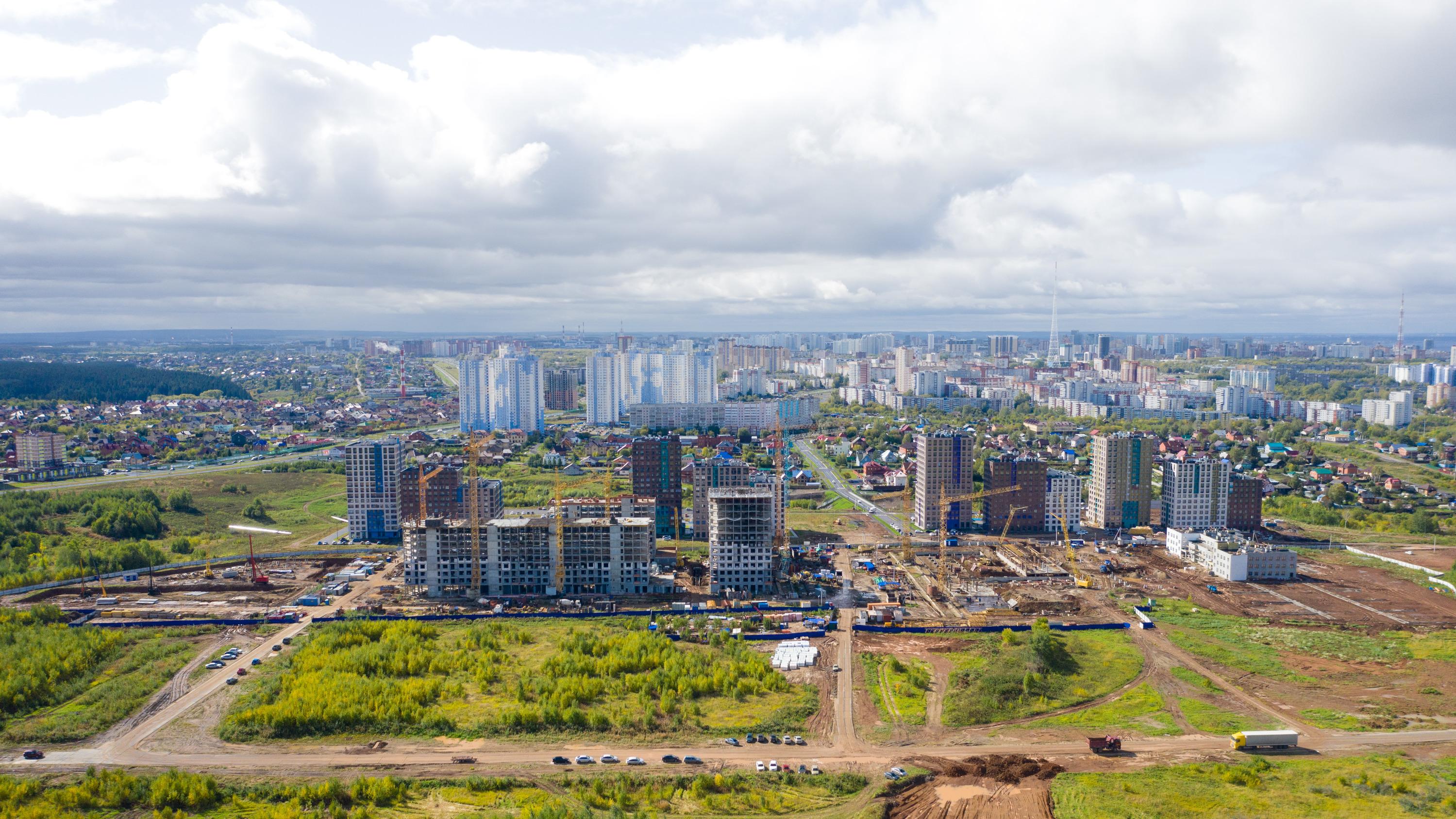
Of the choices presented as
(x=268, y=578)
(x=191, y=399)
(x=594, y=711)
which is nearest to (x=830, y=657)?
(x=594, y=711)

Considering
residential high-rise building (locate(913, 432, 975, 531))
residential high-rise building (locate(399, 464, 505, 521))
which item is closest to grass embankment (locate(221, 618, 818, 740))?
residential high-rise building (locate(399, 464, 505, 521))

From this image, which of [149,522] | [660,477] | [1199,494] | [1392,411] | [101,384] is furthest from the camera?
[101,384]

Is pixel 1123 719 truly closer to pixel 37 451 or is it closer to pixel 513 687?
pixel 513 687

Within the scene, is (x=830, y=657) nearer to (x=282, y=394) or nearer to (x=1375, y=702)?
(x=1375, y=702)

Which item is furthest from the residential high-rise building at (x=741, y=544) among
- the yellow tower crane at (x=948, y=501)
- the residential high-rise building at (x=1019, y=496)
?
the residential high-rise building at (x=1019, y=496)

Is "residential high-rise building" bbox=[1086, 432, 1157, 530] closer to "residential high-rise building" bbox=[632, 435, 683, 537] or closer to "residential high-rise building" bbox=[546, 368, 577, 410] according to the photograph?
"residential high-rise building" bbox=[632, 435, 683, 537]

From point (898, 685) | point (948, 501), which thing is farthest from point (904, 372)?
point (898, 685)
